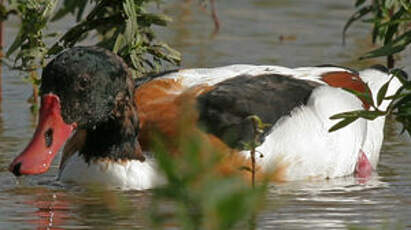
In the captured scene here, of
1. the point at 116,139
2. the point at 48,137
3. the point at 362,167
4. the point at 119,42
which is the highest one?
the point at 119,42

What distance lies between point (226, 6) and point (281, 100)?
6453mm

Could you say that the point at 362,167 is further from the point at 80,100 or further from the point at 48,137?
the point at 48,137

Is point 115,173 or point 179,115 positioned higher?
point 179,115

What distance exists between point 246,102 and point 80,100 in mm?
1166

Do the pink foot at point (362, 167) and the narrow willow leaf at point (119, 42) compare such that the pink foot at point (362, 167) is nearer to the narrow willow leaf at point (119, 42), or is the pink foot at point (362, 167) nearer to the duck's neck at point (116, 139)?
the duck's neck at point (116, 139)

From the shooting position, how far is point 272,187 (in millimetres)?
8625

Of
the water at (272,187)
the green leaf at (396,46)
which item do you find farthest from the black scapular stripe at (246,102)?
the green leaf at (396,46)

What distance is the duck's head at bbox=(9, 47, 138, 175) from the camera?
26.0 feet

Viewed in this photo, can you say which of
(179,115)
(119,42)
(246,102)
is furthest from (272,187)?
(119,42)

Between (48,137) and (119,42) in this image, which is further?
(119,42)

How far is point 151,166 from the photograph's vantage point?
8.55 meters

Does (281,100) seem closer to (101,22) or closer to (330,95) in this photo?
(330,95)

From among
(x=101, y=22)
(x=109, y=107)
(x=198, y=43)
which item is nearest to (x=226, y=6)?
(x=198, y=43)

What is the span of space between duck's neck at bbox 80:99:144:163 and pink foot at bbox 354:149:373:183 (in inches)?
63.2
